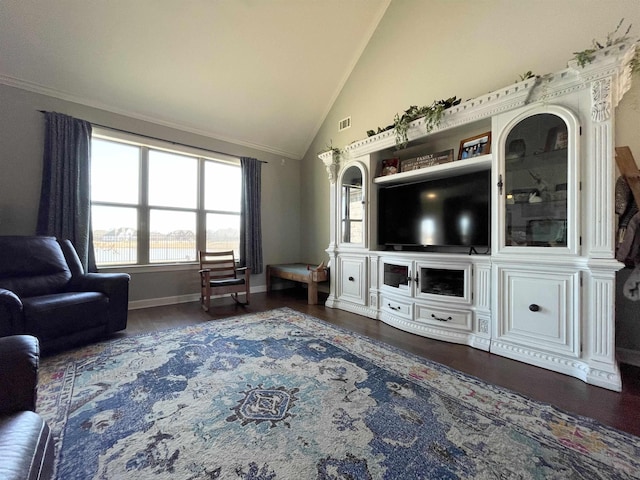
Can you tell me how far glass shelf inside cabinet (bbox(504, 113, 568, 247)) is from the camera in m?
2.03

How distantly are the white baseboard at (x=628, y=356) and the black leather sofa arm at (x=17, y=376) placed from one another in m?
3.54

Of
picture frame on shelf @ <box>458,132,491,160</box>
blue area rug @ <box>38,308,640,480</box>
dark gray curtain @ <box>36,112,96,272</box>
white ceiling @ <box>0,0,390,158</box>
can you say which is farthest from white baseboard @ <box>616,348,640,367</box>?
dark gray curtain @ <box>36,112,96,272</box>

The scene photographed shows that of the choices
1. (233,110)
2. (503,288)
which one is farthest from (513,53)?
(233,110)

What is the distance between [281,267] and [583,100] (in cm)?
399

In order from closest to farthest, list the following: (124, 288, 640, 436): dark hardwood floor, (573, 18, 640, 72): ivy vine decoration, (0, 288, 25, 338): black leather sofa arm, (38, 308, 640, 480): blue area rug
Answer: (38, 308, 640, 480): blue area rug
(124, 288, 640, 436): dark hardwood floor
(573, 18, 640, 72): ivy vine decoration
(0, 288, 25, 338): black leather sofa arm

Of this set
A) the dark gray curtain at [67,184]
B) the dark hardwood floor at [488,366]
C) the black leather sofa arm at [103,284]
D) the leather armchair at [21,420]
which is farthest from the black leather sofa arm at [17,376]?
the dark gray curtain at [67,184]

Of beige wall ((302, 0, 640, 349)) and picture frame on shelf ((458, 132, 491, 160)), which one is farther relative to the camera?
picture frame on shelf ((458, 132, 491, 160))

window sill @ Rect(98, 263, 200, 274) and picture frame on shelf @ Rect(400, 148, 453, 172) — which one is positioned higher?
picture frame on shelf @ Rect(400, 148, 453, 172)

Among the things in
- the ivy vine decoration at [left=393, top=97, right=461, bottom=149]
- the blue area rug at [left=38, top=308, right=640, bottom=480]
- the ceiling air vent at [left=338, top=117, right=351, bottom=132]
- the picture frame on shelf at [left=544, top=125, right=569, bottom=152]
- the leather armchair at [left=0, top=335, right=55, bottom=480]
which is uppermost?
the ceiling air vent at [left=338, top=117, right=351, bottom=132]

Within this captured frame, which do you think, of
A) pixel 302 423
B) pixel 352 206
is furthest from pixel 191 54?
pixel 302 423

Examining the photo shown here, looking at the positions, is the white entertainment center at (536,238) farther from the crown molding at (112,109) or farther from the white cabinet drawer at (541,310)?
the crown molding at (112,109)

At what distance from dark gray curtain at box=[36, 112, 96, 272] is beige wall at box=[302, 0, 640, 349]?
3393 millimetres

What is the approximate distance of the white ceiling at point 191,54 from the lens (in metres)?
2.68

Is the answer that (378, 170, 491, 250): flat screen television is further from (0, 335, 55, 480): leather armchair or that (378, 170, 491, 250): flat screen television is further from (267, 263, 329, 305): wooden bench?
(0, 335, 55, 480): leather armchair
